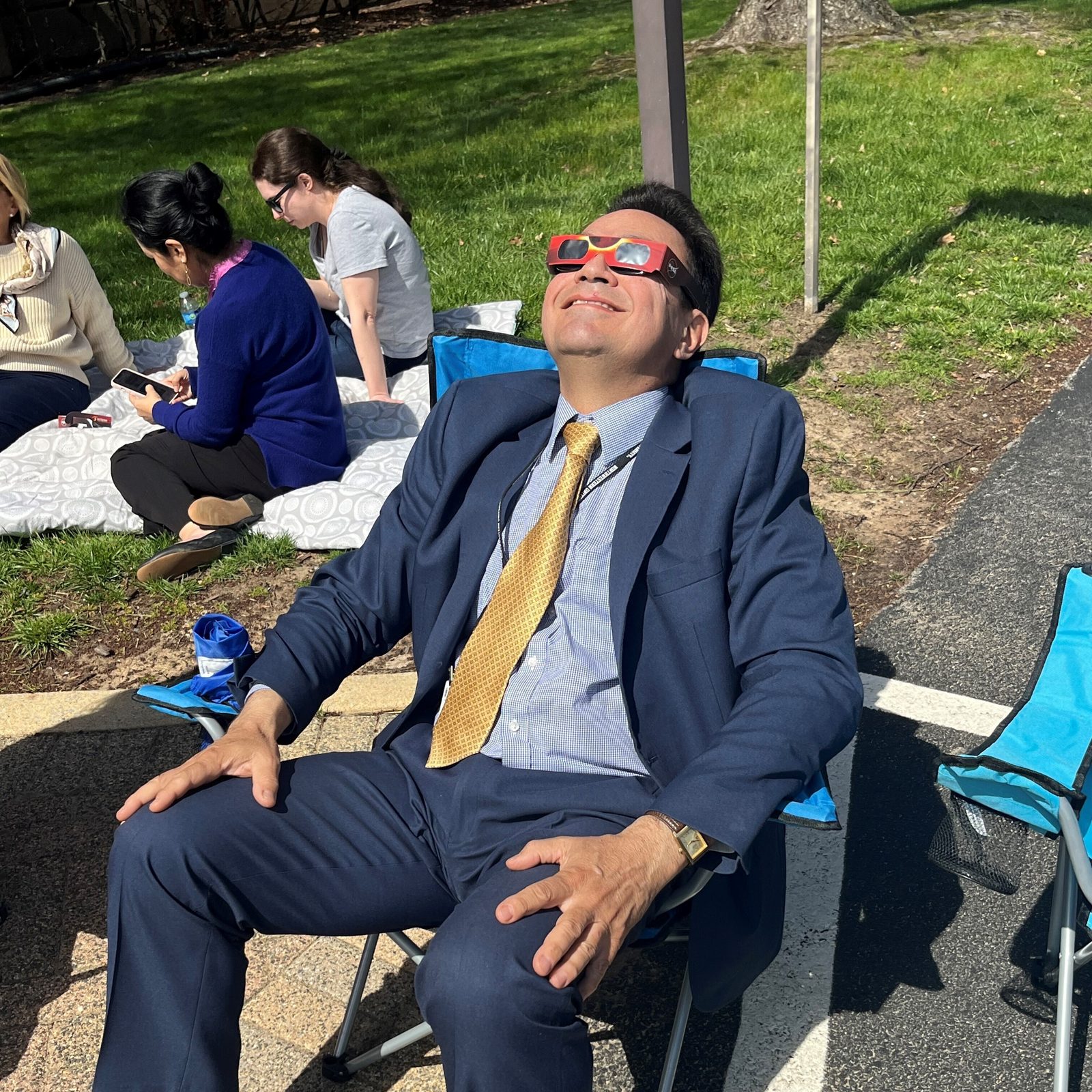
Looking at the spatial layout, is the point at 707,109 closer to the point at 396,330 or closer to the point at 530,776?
the point at 396,330

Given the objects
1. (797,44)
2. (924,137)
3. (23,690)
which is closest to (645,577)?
(23,690)

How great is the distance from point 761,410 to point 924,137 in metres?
8.24

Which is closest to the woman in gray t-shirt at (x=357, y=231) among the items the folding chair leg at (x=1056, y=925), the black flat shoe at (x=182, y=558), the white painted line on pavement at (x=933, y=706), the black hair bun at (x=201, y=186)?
the black hair bun at (x=201, y=186)

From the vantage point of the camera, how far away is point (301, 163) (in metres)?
5.82

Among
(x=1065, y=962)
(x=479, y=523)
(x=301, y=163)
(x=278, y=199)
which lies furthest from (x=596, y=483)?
(x=278, y=199)

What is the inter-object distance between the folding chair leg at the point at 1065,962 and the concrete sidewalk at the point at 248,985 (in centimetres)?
71

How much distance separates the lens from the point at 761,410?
2.70m

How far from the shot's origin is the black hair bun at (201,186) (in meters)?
4.84

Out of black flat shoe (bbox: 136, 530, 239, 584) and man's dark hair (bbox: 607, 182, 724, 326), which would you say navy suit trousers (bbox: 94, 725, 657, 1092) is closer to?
man's dark hair (bbox: 607, 182, 724, 326)

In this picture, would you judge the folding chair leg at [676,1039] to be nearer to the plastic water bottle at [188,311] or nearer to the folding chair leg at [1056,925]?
the folding chair leg at [1056,925]

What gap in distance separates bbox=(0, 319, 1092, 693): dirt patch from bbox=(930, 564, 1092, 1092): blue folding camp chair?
5.66 ft

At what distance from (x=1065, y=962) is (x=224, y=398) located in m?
3.83

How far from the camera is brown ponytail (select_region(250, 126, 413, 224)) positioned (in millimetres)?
5824

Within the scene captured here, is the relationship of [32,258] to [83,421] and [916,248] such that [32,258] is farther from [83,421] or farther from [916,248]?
[916,248]
